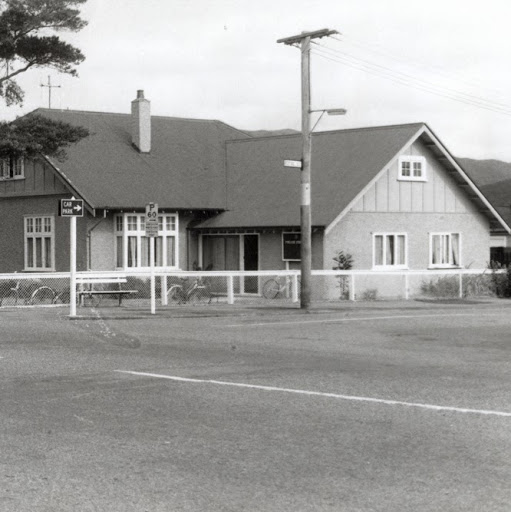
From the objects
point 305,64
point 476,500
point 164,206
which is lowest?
point 476,500

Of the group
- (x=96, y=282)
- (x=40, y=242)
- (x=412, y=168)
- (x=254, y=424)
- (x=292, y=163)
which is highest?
(x=412, y=168)

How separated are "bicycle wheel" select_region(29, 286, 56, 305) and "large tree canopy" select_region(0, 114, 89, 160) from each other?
13.5ft

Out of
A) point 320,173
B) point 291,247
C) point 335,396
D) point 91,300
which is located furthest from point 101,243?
point 335,396

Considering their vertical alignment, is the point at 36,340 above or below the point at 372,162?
below

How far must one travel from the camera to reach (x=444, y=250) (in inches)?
1628

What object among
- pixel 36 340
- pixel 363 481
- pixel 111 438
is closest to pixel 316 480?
pixel 363 481

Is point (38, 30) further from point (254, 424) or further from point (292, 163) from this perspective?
point (254, 424)

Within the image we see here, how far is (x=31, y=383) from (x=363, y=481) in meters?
6.54

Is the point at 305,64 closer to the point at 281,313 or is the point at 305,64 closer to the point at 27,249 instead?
the point at 281,313

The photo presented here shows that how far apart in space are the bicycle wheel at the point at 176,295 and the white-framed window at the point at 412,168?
10540 millimetres

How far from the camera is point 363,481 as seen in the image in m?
8.23

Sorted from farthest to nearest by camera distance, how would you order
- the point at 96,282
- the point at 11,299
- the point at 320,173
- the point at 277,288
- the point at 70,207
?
the point at 320,173 → the point at 277,288 → the point at 11,299 → the point at 96,282 → the point at 70,207

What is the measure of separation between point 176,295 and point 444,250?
1273cm

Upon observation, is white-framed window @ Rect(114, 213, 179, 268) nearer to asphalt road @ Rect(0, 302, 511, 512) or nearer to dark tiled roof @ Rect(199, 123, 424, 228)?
dark tiled roof @ Rect(199, 123, 424, 228)
